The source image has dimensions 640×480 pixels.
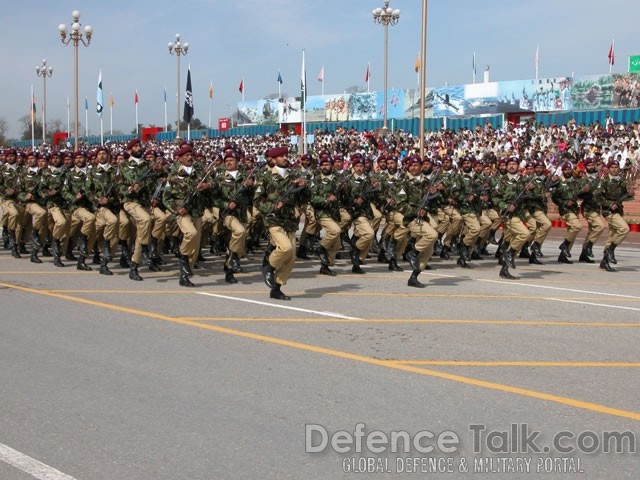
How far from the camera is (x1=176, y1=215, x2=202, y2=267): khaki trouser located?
40.7 ft

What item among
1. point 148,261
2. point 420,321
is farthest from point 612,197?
point 148,261

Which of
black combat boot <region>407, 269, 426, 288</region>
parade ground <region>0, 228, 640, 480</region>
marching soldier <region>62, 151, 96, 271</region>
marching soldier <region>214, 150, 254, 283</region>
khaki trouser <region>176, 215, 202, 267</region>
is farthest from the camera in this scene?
marching soldier <region>62, 151, 96, 271</region>

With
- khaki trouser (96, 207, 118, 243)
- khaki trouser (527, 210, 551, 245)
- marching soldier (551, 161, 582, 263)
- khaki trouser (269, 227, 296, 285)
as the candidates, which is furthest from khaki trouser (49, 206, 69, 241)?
marching soldier (551, 161, 582, 263)

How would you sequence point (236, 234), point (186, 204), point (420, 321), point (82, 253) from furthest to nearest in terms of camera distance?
point (82, 253) → point (236, 234) → point (186, 204) → point (420, 321)

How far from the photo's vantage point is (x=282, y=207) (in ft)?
37.9

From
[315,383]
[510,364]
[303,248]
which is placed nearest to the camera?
[315,383]

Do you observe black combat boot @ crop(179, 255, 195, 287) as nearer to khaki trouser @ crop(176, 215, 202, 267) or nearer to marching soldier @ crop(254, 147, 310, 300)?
khaki trouser @ crop(176, 215, 202, 267)

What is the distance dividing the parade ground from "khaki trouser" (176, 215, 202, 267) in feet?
2.31

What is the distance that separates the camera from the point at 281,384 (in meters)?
6.71

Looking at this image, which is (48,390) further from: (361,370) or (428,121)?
(428,121)

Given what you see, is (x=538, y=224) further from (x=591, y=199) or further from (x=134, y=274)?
(x=134, y=274)

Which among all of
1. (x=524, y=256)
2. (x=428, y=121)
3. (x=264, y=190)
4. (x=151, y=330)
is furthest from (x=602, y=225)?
(x=428, y=121)

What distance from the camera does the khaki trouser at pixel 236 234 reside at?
1300 centimetres

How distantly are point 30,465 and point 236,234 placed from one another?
8.24m
